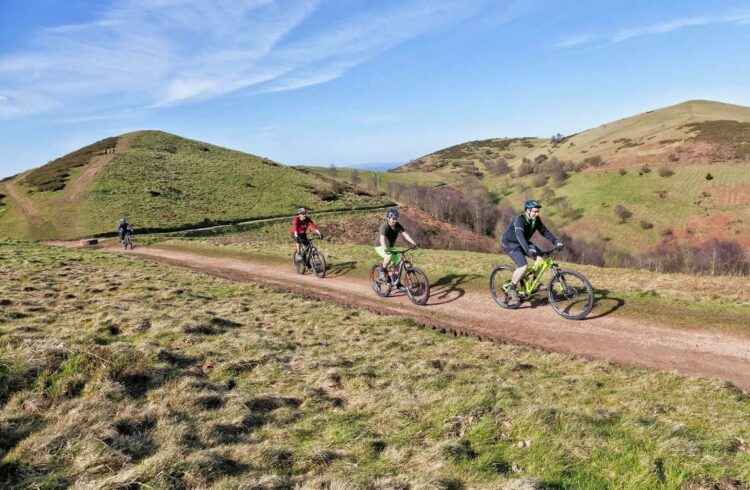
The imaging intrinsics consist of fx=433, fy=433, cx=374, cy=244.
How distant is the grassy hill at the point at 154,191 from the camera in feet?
184

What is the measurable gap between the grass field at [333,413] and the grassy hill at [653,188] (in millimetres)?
80743

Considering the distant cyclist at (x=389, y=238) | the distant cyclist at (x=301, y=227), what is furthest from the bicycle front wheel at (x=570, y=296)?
the distant cyclist at (x=301, y=227)

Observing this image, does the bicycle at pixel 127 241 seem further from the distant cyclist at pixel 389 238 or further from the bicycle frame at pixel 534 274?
the bicycle frame at pixel 534 274

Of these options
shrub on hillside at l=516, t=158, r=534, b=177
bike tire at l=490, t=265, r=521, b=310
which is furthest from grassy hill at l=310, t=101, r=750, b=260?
Result: bike tire at l=490, t=265, r=521, b=310

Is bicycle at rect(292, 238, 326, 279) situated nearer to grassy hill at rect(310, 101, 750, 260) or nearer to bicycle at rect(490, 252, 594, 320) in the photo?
bicycle at rect(490, 252, 594, 320)

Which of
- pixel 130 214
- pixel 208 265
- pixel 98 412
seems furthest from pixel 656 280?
pixel 130 214

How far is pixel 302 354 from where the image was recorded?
980 cm

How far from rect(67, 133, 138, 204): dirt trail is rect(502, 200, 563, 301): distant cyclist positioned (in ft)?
223

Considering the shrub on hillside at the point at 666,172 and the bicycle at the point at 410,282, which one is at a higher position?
the shrub on hillside at the point at 666,172

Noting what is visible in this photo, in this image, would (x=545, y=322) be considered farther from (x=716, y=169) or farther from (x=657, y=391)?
(x=716, y=169)

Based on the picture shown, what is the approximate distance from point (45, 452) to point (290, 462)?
284 cm

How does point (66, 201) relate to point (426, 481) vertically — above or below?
above

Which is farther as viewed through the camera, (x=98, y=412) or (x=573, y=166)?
(x=573, y=166)

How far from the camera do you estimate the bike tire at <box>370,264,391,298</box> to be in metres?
16.4
